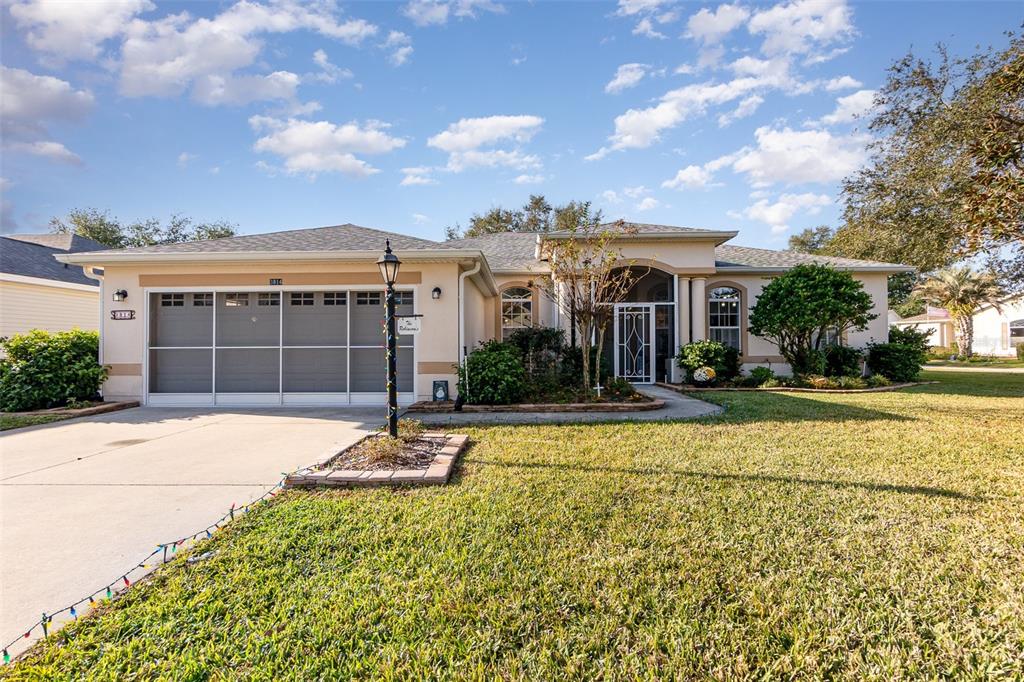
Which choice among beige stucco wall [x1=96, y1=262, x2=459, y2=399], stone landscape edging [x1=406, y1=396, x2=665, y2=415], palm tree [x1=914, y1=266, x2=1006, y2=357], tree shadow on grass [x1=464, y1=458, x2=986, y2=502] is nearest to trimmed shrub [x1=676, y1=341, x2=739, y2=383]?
stone landscape edging [x1=406, y1=396, x2=665, y2=415]

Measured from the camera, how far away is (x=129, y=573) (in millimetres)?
2592

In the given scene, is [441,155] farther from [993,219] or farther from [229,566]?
[229,566]

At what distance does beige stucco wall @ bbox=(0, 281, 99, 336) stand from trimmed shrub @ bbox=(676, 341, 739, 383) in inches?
721

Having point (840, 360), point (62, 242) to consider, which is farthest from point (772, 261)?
point (62, 242)

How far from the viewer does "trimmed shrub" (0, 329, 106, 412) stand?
26.1ft

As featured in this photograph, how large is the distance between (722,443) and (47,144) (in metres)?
17.4

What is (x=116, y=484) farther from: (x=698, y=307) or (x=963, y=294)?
(x=963, y=294)

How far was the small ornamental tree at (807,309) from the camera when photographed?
36.7 ft

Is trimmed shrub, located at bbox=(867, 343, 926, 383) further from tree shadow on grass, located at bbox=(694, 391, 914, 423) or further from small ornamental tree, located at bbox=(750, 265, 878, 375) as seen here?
tree shadow on grass, located at bbox=(694, 391, 914, 423)

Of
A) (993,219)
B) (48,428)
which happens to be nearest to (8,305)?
(48,428)

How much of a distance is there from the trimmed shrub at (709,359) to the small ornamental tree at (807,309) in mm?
1286

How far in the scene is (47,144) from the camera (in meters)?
11.8

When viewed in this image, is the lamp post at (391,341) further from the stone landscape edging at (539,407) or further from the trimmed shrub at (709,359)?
the trimmed shrub at (709,359)

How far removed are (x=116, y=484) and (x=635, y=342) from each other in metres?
11.3
